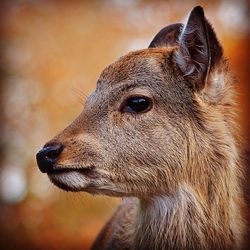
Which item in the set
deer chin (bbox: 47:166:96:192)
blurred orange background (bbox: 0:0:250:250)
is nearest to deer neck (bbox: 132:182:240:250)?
deer chin (bbox: 47:166:96:192)

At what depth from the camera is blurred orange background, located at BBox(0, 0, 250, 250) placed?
11.6m

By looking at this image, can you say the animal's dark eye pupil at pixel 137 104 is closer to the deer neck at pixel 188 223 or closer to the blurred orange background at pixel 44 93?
the deer neck at pixel 188 223

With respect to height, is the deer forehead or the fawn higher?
the deer forehead

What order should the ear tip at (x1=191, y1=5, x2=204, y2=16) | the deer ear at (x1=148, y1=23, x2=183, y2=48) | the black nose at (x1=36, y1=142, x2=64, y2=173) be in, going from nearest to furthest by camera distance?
the black nose at (x1=36, y1=142, x2=64, y2=173)
the ear tip at (x1=191, y1=5, x2=204, y2=16)
the deer ear at (x1=148, y1=23, x2=183, y2=48)

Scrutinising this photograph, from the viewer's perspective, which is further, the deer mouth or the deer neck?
the deer neck

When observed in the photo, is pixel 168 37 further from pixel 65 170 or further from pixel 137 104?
pixel 65 170

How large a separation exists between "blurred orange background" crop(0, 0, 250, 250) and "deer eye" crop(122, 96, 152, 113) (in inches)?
290

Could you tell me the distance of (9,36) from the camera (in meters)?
12.4

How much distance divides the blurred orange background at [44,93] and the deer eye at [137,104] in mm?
7354

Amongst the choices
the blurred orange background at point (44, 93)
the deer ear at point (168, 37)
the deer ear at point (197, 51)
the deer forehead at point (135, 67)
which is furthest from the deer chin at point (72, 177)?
the blurred orange background at point (44, 93)

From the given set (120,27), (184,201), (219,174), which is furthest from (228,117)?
(120,27)

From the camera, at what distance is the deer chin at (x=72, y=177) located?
367 cm

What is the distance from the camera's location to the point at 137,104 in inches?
155

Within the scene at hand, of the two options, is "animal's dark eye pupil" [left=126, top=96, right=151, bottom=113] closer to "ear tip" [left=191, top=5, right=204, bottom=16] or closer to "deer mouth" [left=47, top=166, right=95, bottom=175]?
"deer mouth" [left=47, top=166, right=95, bottom=175]
